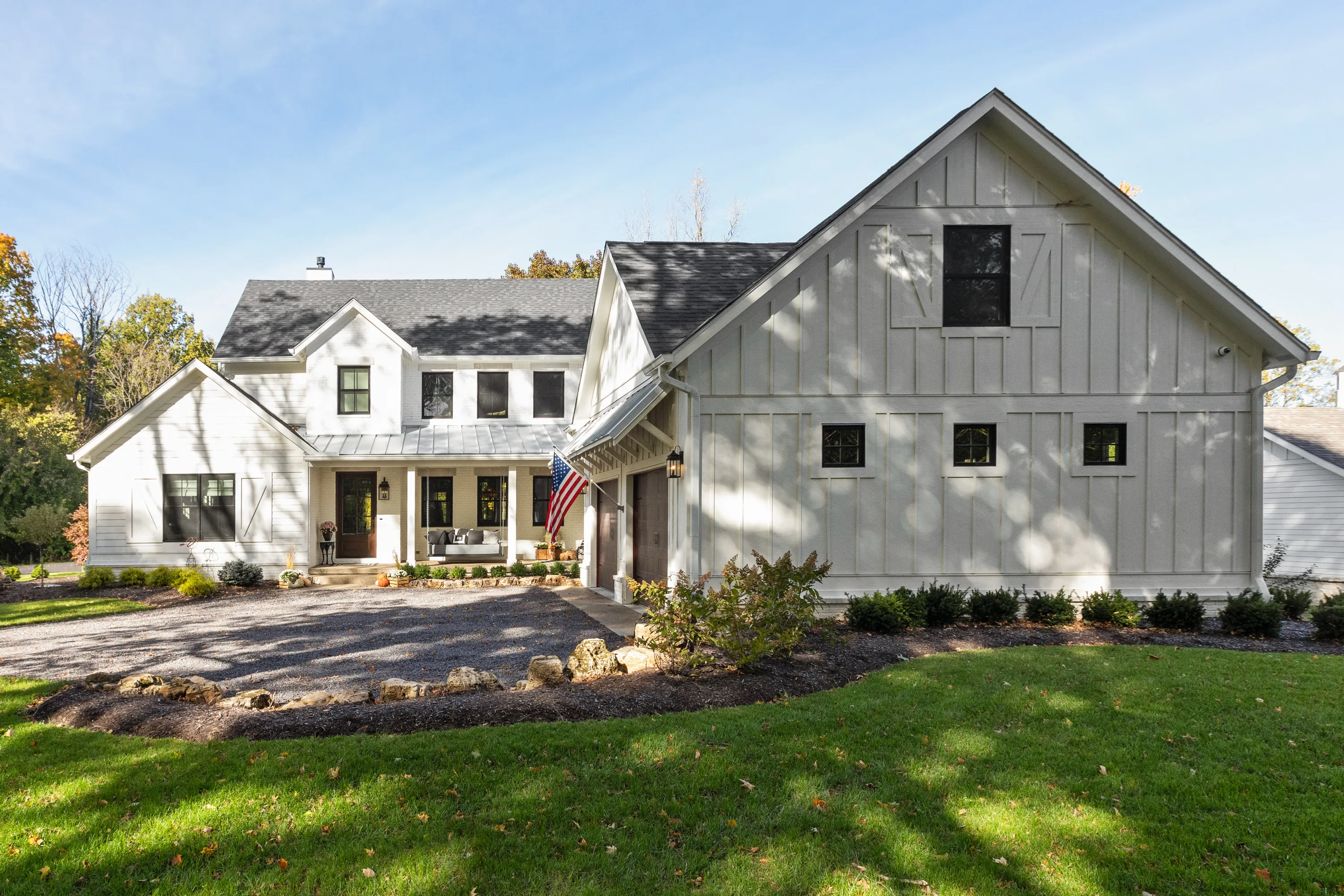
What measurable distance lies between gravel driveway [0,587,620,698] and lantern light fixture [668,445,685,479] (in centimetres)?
243

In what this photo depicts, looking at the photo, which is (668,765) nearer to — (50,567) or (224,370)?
(224,370)

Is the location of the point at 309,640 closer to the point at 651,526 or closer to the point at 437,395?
the point at 651,526

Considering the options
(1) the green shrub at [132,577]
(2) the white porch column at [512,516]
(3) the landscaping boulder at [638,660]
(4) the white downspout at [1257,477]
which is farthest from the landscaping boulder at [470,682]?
(1) the green shrub at [132,577]

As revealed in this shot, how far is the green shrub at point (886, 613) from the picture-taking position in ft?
31.1

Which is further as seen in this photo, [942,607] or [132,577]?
[132,577]

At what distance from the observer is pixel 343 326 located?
2016 centimetres

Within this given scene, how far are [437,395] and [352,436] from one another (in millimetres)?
2620

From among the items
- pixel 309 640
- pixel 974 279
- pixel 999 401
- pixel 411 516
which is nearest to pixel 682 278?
pixel 974 279

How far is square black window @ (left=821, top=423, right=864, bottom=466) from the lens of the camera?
35.1 feet

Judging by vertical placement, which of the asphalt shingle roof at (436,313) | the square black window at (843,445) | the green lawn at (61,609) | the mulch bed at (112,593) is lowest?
the mulch bed at (112,593)

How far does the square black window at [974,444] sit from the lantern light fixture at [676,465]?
156 inches

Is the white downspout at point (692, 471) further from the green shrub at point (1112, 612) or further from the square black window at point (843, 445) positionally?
the green shrub at point (1112, 612)

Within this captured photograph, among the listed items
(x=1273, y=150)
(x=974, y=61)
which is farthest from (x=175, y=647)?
(x=1273, y=150)

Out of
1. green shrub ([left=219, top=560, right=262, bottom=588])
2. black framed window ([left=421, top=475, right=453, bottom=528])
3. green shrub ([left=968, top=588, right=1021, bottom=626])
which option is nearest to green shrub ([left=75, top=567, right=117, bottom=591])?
green shrub ([left=219, top=560, right=262, bottom=588])
